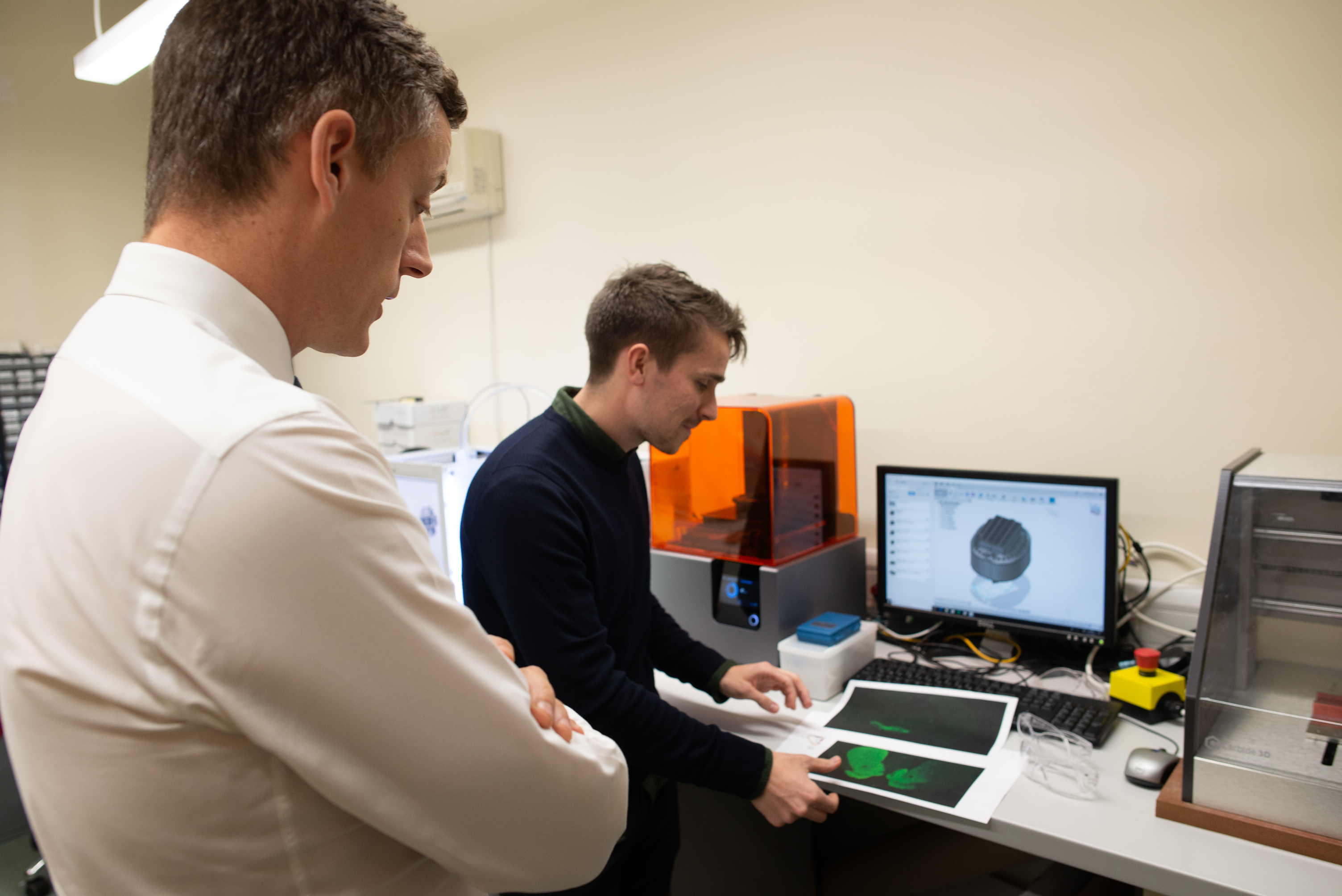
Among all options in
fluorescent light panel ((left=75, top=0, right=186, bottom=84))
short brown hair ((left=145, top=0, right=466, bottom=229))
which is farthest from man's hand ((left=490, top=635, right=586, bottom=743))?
fluorescent light panel ((left=75, top=0, right=186, bottom=84))

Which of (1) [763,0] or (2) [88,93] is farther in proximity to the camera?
(2) [88,93]

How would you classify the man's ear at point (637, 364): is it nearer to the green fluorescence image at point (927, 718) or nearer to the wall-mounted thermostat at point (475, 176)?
the green fluorescence image at point (927, 718)

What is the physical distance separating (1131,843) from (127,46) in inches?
107

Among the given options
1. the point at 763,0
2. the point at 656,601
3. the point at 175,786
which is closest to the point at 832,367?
the point at 656,601

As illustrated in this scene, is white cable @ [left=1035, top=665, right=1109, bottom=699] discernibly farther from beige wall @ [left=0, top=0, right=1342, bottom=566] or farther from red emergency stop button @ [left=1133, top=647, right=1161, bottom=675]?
beige wall @ [left=0, top=0, right=1342, bottom=566]

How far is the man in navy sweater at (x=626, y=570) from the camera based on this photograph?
1138 millimetres

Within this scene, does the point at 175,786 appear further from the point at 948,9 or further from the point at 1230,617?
the point at 948,9

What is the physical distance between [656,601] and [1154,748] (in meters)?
0.88

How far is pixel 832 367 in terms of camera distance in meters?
2.05

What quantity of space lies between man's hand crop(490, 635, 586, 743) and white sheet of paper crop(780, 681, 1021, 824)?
25.9 inches

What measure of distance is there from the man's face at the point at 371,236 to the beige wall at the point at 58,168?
293 centimetres

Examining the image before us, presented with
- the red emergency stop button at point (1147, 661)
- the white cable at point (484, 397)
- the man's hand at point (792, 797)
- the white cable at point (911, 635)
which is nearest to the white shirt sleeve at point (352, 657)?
the man's hand at point (792, 797)

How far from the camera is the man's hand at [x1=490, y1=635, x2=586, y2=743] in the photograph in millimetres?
581

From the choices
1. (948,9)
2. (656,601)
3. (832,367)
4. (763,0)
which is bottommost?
(656,601)
